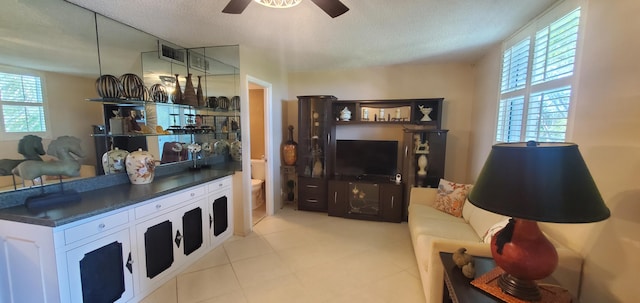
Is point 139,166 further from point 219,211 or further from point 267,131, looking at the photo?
point 267,131

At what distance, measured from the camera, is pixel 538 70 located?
203 cm

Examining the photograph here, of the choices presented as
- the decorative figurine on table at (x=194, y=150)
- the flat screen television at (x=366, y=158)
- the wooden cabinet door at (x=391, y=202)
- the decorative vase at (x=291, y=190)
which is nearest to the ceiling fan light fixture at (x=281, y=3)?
the decorative figurine on table at (x=194, y=150)

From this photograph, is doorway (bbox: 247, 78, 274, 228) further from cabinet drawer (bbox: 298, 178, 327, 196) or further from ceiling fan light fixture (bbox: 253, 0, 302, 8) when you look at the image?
ceiling fan light fixture (bbox: 253, 0, 302, 8)

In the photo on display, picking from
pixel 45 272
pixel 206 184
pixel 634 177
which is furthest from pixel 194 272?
pixel 634 177

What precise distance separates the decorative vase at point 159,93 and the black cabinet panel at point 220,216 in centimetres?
128

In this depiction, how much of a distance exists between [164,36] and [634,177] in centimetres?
380

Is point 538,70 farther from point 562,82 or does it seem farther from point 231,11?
point 231,11

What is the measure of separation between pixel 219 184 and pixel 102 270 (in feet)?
4.26

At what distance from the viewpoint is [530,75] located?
214 centimetres

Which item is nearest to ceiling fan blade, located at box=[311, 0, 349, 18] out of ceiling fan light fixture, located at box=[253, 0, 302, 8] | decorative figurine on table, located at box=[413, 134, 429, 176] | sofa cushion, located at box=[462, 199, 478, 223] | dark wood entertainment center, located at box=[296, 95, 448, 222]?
ceiling fan light fixture, located at box=[253, 0, 302, 8]

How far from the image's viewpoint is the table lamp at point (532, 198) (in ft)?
3.05

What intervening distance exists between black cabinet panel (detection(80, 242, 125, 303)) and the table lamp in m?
2.35

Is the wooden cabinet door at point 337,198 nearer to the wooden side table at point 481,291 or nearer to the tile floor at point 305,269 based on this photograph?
the tile floor at point 305,269

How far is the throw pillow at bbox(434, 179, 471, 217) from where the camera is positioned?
2.87 meters
